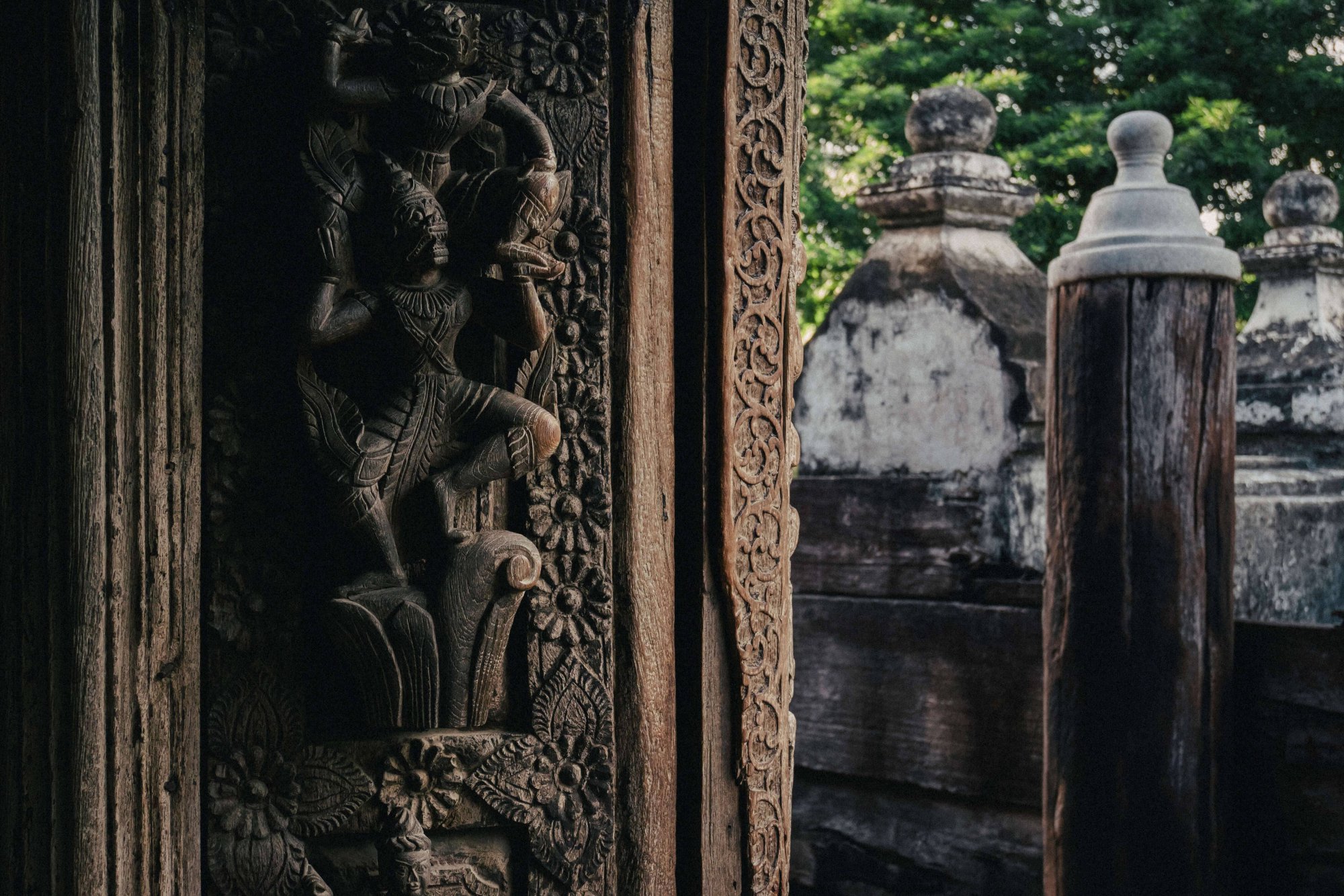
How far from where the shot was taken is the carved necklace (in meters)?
1.80

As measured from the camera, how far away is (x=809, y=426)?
4344 millimetres

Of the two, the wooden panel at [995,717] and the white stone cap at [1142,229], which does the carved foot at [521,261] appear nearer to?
the white stone cap at [1142,229]

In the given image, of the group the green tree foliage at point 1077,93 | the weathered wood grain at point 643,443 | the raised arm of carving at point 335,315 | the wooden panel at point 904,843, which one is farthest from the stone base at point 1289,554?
the green tree foliage at point 1077,93

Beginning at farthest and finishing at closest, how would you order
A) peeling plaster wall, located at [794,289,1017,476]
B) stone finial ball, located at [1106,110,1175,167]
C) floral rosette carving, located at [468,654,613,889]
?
peeling plaster wall, located at [794,289,1017,476]
stone finial ball, located at [1106,110,1175,167]
floral rosette carving, located at [468,654,613,889]

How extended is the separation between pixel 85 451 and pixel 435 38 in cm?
65

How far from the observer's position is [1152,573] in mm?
2959

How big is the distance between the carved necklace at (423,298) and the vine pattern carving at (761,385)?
0.39m

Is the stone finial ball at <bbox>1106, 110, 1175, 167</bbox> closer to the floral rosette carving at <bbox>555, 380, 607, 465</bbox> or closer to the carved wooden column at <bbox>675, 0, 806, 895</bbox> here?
the carved wooden column at <bbox>675, 0, 806, 895</bbox>

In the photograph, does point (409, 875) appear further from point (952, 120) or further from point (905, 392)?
point (952, 120)

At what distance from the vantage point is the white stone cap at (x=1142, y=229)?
2.94 meters

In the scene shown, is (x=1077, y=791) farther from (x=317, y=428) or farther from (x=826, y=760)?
(x=317, y=428)

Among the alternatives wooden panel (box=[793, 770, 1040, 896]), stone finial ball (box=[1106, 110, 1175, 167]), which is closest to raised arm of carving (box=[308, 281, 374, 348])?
stone finial ball (box=[1106, 110, 1175, 167])

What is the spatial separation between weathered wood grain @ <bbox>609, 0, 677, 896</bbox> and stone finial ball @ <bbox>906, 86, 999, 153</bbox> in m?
2.44

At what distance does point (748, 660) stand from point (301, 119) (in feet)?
3.06
